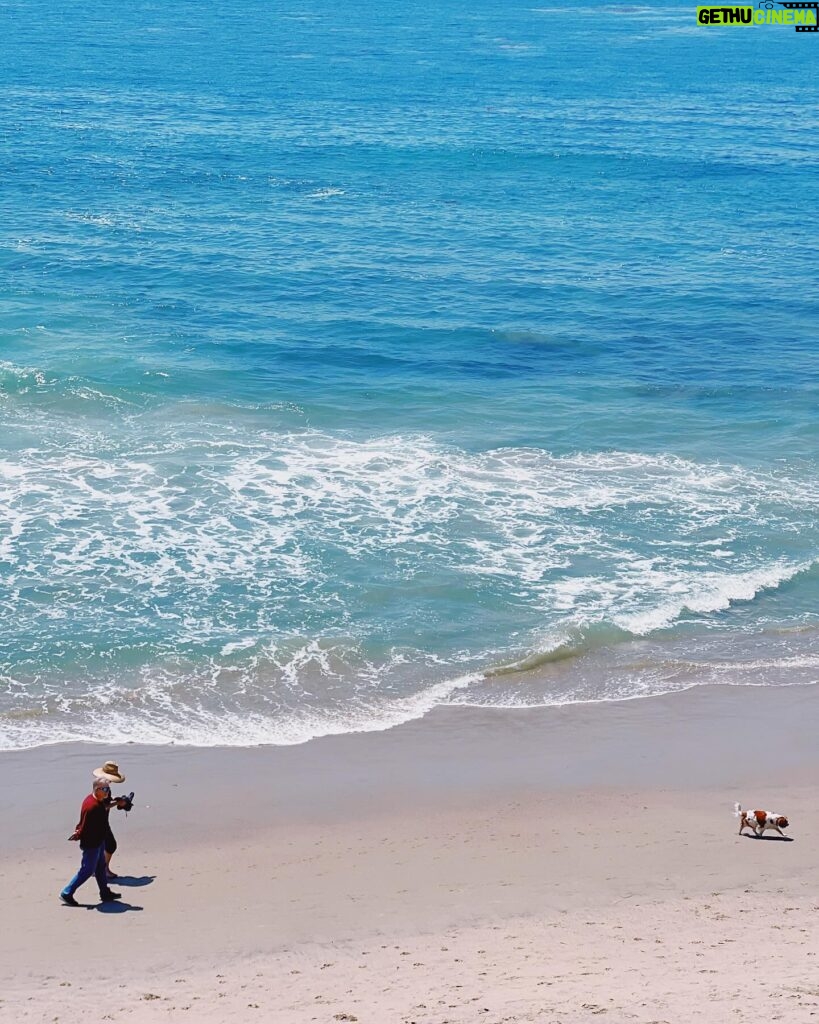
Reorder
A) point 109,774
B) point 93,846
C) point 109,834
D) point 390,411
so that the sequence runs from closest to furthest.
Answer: point 93,846
point 109,834
point 109,774
point 390,411

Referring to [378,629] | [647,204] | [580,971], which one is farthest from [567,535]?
[647,204]

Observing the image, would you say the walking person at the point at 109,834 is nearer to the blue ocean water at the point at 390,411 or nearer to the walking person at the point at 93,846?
the walking person at the point at 93,846

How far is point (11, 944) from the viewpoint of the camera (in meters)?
11.6

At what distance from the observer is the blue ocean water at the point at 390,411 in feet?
60.9

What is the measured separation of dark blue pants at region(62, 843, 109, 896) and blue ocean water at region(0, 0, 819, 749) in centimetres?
370

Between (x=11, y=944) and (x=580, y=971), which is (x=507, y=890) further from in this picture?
(x=11, y=944)

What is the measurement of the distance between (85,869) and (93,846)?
0.93ft

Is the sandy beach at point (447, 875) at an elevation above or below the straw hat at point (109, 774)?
below

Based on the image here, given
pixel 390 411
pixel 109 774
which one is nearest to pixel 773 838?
pixel 109 774

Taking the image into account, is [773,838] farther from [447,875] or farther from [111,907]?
[111,907]

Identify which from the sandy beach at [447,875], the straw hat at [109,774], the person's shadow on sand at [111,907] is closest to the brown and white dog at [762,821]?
the sandy beach at [447,875]

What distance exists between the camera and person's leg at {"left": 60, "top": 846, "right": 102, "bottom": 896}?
12281 millimetres

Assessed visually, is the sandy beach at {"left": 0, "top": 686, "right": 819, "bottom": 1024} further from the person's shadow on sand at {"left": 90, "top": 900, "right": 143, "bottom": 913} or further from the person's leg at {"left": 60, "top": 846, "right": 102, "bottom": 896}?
the person's leg at {"left": 60, "top": 846, "right": 102, "bottom": 896}

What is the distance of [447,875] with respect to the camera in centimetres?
1311
